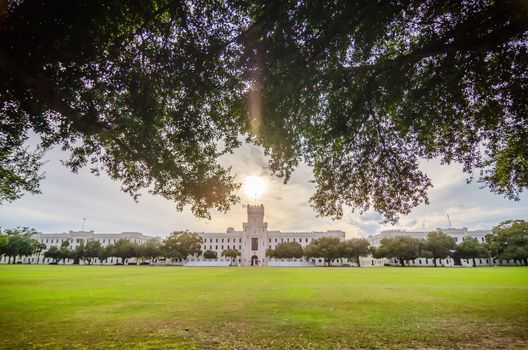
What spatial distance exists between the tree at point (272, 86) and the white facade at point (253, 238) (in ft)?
399

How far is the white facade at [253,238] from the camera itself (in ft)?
448

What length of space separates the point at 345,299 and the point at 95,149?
41.5ft

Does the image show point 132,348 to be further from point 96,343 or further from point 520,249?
point 520,249

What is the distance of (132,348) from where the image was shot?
698 centimetres

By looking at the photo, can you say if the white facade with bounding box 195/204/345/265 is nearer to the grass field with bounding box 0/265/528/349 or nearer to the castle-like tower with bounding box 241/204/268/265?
the castle-like tower with bounding box 241/204/268/265

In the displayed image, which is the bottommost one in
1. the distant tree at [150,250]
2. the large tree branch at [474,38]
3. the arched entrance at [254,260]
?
the arched entrance at [254,260]

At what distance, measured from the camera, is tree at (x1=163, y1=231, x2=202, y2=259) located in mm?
105938

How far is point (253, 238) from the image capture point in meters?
139

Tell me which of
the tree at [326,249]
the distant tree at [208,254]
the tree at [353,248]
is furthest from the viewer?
the distant tree at [208,254]

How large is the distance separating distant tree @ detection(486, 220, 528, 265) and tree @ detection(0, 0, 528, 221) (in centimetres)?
8840

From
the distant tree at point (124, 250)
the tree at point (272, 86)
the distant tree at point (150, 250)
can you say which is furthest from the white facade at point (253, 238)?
the tree at point (272, 86)

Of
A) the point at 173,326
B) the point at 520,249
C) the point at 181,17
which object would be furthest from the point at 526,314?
the point at 520,249

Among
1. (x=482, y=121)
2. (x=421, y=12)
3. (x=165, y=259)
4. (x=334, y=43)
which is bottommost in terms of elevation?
(x=165, y=259)

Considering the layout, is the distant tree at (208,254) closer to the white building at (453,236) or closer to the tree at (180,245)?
the tree at (180,245)
